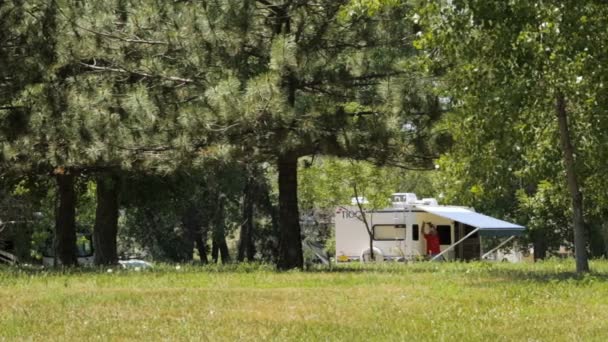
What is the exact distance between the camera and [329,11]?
17516mm

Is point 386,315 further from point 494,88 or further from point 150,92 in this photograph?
point 150,92

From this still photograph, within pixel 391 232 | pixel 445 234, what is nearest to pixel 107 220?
pixel 391 232

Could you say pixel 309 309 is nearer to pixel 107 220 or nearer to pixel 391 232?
pixel 107 220

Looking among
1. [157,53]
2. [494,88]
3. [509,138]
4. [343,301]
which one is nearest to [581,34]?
[494,88]

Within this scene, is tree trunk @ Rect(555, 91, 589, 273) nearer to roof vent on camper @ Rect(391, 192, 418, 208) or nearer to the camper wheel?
the camper wheel

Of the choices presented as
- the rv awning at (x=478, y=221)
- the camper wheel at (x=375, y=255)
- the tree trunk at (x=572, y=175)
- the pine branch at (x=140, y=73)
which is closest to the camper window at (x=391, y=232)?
the camper wheel at (x=375, y=255)

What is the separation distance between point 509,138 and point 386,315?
19.4 feet

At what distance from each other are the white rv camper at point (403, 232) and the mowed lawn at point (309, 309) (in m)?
17.0

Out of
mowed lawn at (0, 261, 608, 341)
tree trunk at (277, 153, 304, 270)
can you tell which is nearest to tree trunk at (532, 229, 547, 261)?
tree trunk at (277, 153, 304, 270)

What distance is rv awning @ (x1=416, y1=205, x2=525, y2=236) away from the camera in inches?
1136

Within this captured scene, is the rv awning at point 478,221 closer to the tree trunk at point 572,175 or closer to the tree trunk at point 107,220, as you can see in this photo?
the tree trunk at point 107,220

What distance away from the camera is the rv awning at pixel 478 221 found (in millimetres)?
28859

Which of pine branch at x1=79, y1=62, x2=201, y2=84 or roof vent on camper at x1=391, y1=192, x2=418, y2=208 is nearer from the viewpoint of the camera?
pine branch at x1=79, y1=62, x2=201, y2=84

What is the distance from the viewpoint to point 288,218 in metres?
19.0
